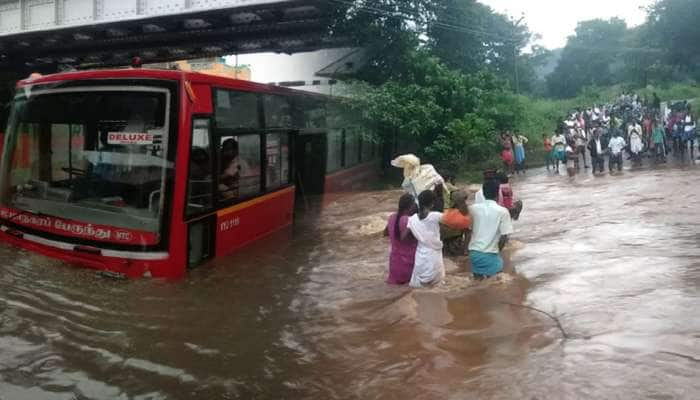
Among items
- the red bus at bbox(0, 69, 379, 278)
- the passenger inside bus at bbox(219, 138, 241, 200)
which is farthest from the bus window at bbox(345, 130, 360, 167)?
the passenger inside bus at bbox(219, 138, 241, 200)

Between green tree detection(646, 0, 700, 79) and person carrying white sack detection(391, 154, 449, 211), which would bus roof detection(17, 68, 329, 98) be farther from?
green tree detection(646, 0, 700, 79)

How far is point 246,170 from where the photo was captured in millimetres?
8812

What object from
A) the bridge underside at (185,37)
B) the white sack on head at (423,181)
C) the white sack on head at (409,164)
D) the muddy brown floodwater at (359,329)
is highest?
the bridge underside at (185,37)

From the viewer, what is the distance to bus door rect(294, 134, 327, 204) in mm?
14766

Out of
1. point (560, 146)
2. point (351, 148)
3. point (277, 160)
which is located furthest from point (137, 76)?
point (560, 146)

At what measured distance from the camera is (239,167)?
8.47 meters

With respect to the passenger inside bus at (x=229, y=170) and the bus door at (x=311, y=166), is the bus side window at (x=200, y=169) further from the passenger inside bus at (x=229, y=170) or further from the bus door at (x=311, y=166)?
the bus door at (x=311, y=166)

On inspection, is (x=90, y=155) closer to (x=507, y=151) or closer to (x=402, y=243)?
(x=402, y=243)

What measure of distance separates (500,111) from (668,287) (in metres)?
17.0

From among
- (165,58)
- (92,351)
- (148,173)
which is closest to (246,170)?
(148,173)

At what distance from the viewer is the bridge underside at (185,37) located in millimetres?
19094

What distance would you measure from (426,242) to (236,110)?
132 inches

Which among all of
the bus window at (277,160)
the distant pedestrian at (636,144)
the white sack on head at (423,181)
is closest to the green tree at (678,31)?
the distant pedestrian at (636,144)

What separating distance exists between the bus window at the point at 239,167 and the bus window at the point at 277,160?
44cm
